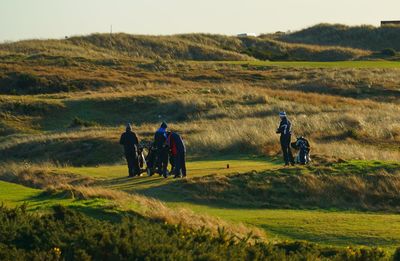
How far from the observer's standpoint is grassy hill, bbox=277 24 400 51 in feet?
387

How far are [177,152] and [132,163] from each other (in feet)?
6.72

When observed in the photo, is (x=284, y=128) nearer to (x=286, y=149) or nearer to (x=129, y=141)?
(x=286, y=149)

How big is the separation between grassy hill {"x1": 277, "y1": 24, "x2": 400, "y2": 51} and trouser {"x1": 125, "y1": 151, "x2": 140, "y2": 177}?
291 feet

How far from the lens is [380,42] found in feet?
389

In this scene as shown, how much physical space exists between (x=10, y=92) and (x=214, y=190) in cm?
4830

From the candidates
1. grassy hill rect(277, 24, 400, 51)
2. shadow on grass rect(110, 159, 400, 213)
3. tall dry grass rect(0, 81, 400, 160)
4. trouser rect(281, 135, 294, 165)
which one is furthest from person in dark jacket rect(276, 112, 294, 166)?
grassy hill rect(277, 24, 400, 51)

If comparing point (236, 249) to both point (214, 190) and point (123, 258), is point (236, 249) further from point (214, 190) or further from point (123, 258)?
point (214, 190)

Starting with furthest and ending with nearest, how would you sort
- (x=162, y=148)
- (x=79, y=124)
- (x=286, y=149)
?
1. (x=79, y=124)
2. (x=286, y=149)
3. (x=162, y=148)

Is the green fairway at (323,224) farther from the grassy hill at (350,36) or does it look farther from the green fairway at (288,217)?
the grassy hill at (350,36)

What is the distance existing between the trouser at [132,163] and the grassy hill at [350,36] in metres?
88.5

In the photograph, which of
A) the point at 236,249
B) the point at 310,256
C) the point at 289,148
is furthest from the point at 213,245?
the point at 289,148

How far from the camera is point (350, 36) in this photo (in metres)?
124

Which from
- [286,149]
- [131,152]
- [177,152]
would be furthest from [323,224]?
[131,152]

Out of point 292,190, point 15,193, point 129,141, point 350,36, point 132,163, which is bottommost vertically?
point 292,190
